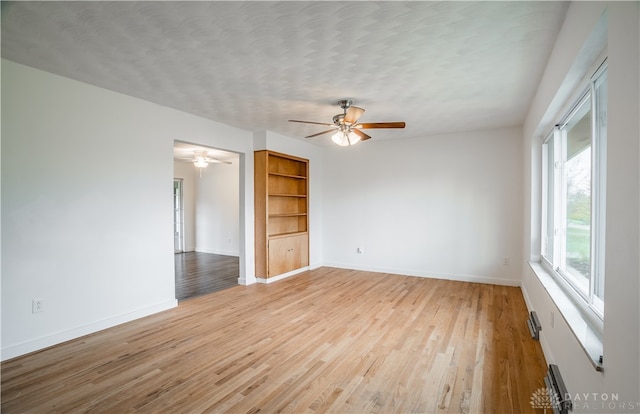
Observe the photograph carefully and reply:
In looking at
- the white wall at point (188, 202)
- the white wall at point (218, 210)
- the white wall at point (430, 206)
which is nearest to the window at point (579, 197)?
the white wall at point (430, 206)

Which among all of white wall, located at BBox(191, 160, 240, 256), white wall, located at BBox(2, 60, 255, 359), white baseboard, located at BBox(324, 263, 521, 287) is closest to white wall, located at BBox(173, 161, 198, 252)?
white wall, located at BBox(191, 160, 240, 256)

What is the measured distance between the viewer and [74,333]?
304cm

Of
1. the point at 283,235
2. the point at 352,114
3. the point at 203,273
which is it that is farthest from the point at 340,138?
the point at 203,273

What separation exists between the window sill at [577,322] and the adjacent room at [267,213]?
0.02 meters

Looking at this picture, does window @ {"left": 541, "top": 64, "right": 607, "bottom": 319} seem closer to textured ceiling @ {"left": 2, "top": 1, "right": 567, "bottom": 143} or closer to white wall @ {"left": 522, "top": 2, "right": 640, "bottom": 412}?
white wall @ {"left": 522, "top": 2, "right": 640, "bottom": 412}

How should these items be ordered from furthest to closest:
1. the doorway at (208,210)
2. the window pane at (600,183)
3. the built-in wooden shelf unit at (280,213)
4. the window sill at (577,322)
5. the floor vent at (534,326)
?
the doorway at (208,210), the built-in wooden shelf unit at (280,213), the floor vent at (534,326), the window pane at (600,183), the window sill at (577,322)

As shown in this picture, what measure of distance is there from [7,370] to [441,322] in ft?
13.2

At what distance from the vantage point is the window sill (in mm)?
1467

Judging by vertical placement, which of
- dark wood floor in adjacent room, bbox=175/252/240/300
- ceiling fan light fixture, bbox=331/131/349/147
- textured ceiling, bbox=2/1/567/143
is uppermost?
textured ceiling, bbox=2/1/567/143

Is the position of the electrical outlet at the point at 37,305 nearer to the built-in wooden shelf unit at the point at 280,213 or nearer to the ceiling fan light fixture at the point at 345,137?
the built-in wooden shelf unit at the point at 280,213

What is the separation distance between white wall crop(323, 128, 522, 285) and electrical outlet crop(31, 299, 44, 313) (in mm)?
4730

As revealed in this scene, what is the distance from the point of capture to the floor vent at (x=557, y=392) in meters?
1.80

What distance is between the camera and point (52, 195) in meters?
2.90

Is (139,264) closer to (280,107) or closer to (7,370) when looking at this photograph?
(7,370)
